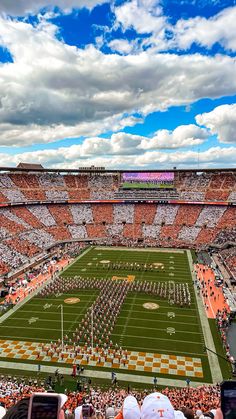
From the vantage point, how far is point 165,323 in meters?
25.2

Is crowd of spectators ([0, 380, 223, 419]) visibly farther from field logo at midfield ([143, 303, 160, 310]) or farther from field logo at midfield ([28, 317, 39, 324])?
field logo at midfield ([143, 303, 160, 310])

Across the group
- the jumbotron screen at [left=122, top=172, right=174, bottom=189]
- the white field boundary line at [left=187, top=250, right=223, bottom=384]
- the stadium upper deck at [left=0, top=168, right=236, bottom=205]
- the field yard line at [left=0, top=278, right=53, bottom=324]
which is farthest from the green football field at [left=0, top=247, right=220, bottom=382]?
the jumbotron screen at [left=122, top=172, right=174, bottom=189]

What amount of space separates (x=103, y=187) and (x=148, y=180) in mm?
10334

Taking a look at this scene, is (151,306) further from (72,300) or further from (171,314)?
(72,300)

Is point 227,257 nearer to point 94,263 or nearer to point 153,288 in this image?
point 153,288

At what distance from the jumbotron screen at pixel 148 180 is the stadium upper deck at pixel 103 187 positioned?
0.50 meters

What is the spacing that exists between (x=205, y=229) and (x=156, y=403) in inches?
2158

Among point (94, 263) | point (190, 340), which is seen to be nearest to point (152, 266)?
point (94, 263)

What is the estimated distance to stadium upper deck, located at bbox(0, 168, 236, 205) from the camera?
2467 inches

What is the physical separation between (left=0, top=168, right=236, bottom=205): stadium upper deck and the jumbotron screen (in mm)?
503

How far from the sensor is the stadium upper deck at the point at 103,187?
62.7 meters

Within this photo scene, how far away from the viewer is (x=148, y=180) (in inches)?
2830

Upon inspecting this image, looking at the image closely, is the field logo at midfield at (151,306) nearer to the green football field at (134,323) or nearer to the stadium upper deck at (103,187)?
the green football field at (134,323)

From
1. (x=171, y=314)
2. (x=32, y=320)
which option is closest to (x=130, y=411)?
(x=171, y=314)
